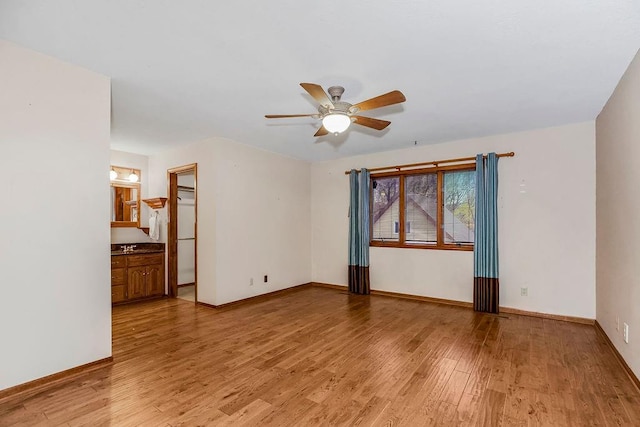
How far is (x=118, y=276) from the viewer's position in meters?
4.84

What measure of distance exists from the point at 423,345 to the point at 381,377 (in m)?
0.89

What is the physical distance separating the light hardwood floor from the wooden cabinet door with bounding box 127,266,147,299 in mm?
1025

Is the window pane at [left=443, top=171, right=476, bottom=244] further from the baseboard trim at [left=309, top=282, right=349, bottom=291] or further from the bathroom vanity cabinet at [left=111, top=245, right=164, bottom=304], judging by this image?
the bathroom vanity cabinet at [left=111, top=245, right=164, bottom=304]

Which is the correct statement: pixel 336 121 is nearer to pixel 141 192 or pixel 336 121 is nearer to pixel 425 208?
pixel 425 208

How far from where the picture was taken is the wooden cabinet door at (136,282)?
4.98 meters

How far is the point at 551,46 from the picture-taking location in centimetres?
226

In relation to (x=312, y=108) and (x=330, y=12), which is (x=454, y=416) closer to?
(x=330, y=12)

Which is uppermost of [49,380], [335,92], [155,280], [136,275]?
[335,92]

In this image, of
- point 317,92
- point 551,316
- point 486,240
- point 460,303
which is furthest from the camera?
point 460,303

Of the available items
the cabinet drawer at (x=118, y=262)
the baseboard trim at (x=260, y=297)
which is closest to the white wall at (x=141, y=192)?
the cabinet drawer at (x=118, y=262)

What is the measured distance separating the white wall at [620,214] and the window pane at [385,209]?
2.68 meters

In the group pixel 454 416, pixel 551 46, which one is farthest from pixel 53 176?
pixel 551 46

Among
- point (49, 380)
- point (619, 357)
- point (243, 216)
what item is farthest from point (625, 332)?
point (49, 380)

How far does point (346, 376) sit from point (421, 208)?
11.0ft
